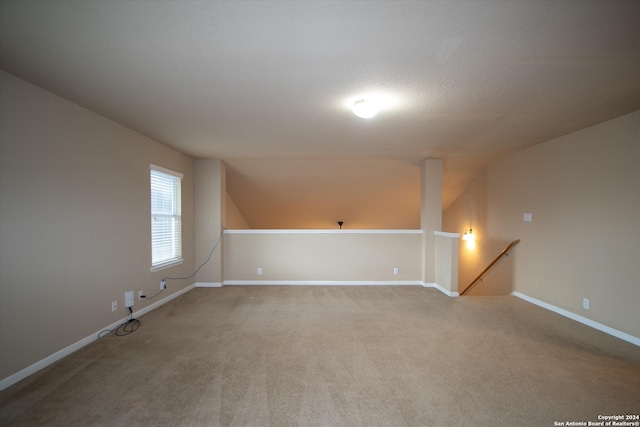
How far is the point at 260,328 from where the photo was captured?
10.4ft

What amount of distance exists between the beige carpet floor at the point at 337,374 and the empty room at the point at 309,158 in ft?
0.07

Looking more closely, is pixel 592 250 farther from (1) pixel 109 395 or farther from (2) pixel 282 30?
(1) pixel 109 395

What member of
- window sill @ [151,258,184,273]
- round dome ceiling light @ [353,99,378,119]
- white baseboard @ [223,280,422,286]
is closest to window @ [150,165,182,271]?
window sill @ [151,258,184,273]

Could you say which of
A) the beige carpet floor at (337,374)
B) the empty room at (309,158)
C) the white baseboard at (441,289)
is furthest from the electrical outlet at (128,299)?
the white baseboard at (441,289)

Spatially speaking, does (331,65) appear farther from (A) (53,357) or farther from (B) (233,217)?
(B) (233,217)

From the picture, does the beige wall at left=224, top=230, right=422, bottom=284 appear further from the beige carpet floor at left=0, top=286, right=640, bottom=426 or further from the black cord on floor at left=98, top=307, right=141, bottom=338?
the black cord on floor at left=98, top=307, right=141, bottom=338

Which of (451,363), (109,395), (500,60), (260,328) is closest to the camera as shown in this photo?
(500,60)

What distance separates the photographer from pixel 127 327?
10.4 ft

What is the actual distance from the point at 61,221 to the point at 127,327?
1410 mm

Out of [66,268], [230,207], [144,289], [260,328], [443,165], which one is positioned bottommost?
[260,328]

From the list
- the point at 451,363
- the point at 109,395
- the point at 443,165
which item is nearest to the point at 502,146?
the point at 443,165

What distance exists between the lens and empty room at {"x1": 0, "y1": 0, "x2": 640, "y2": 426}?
164 cm

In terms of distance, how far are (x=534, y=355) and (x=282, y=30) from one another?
3.41 m

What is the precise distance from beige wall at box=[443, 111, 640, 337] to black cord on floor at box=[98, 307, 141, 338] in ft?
17.7
